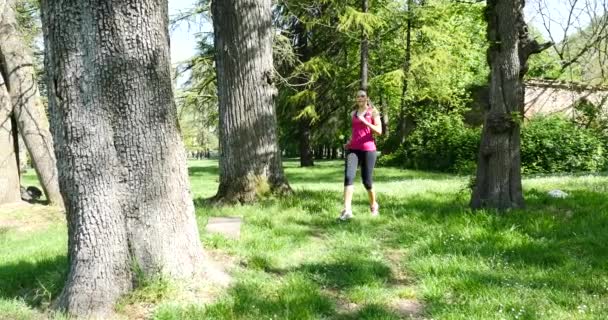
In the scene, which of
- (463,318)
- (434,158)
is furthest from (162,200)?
(434,158)

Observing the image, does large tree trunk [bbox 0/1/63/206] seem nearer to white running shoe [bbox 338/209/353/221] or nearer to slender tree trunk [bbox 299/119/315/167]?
white running shoe [bbox 338/209/353/221]

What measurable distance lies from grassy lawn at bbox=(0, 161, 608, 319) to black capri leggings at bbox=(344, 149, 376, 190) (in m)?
0.52

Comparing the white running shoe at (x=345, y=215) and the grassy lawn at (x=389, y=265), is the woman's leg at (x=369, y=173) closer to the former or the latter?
the grassy lawn at (x=389, y=265)

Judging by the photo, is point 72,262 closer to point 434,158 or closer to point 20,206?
point 20,206

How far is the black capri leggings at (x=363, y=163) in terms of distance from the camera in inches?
309

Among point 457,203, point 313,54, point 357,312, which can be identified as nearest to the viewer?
point 357,312

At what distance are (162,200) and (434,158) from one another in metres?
20.5

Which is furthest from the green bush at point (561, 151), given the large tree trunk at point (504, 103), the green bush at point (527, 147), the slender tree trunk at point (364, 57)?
the large tree trunk at point (504, 103)

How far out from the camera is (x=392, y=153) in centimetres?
2773

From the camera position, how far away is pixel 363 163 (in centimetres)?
802

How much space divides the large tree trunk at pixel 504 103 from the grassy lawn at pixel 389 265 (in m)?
0.45

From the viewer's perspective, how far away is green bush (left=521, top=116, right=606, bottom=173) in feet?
64.6

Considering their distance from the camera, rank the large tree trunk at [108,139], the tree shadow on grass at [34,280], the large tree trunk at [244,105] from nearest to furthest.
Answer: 1. the large tree trunk at [108,139]
2. the tree shadow on grass at [34,280]
3. the large tree trunk at [244,105]

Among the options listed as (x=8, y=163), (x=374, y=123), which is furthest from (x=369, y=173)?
(x=8, y=163)
